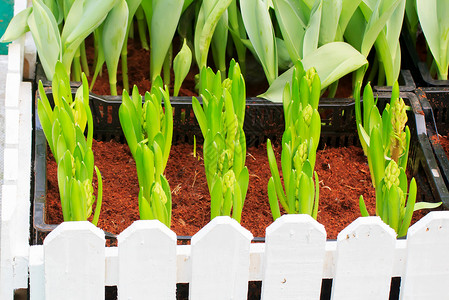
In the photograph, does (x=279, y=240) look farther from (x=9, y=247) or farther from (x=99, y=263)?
(x=9, y=247)

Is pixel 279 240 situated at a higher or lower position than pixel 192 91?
lower

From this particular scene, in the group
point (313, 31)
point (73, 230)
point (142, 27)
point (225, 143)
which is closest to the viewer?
point (73, 230)

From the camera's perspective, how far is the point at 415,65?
2.49 m

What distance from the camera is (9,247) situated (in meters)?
1.54

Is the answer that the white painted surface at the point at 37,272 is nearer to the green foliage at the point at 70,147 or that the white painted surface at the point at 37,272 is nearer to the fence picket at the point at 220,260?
the green foliage at the point at 70,147

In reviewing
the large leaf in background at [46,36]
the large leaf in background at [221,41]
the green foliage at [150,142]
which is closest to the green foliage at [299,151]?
the green foliage at [150,142]

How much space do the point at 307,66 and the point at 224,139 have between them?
396 mm

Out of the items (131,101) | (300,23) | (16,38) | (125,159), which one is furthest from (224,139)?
(16,38)

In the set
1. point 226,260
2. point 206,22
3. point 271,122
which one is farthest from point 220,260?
point 206,22

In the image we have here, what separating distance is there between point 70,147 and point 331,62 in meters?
0.74

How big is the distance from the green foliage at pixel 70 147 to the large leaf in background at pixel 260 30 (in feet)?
1.56

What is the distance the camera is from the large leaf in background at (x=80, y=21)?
213cm

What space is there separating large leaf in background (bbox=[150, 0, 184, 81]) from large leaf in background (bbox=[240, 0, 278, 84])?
0.18 m

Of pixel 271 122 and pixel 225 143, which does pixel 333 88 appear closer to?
pixel 271 122
